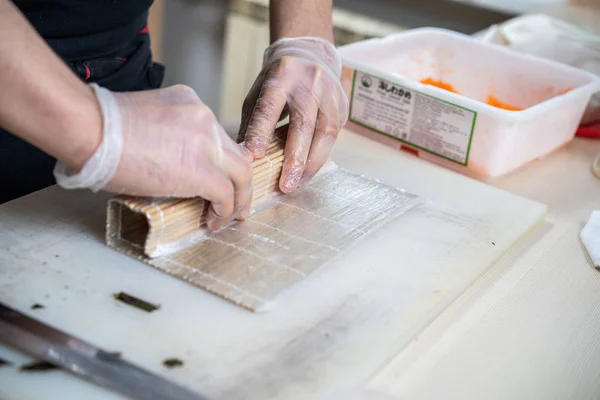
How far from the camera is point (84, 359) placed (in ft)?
2.35

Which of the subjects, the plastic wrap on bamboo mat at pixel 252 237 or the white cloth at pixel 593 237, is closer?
the plastic wrap on bamboo mat at pixel 252 237

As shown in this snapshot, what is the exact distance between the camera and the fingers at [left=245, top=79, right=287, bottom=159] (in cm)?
106

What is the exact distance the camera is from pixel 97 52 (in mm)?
1287

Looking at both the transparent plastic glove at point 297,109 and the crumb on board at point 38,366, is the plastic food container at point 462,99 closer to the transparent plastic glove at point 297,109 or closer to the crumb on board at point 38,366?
the transparent plastic glove at point 297,109

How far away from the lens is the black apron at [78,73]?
1.22 meters

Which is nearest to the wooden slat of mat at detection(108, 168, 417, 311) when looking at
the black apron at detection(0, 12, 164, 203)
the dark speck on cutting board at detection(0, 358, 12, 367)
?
the dark speck on cutting board at detection(0, 358, 12, 367)

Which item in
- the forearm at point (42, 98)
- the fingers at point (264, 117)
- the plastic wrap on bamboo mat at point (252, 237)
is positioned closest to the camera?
the forearm at point (42, 98)

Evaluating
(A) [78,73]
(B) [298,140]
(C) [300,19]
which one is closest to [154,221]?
(B) [298,140]

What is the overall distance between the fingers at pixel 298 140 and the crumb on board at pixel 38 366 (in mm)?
476

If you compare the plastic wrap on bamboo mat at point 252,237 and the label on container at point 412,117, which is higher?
the label on container at point 412,117

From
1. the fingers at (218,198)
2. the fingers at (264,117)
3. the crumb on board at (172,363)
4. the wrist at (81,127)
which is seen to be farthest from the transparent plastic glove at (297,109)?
the crumb on board at (172,363)

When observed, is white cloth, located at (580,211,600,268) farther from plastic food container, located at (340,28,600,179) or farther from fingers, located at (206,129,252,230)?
fingers, located at (206,129,252,230)

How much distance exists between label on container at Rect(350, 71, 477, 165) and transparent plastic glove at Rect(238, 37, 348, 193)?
13 cm

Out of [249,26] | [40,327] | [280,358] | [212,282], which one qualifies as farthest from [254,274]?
[249,26]
